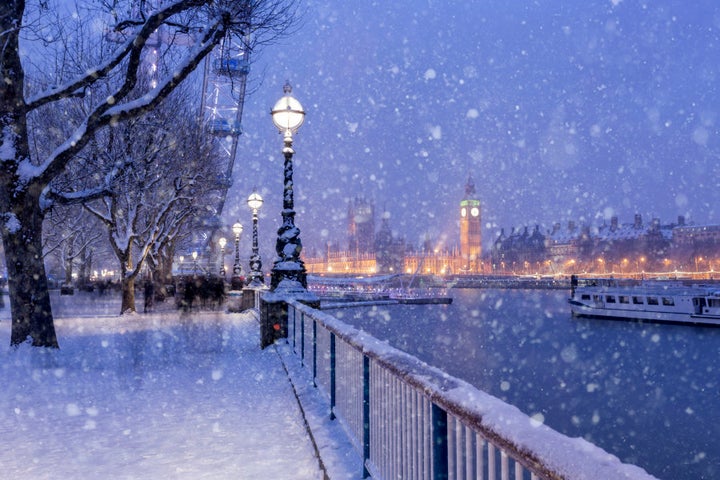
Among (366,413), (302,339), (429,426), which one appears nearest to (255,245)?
(302,339)

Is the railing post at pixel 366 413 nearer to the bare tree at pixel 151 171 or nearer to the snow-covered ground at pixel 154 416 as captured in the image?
the snow-covered ground at pixel 154 416

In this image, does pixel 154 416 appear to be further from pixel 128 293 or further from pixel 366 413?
pixel 128 293

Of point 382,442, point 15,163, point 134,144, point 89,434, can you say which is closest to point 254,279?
point 134,144

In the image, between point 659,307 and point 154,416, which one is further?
point 659,307

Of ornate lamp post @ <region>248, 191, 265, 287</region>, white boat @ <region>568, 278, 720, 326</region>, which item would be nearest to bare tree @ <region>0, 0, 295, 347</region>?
ornate lamp post @ <region>248, 191, 265, 287</region>

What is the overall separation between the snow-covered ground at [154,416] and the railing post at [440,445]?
205 centimetres

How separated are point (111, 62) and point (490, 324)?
1796 inches

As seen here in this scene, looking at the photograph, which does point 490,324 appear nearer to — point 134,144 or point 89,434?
point 134,144

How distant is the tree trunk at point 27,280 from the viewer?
12.3 meters

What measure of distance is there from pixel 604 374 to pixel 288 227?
21.8 meters

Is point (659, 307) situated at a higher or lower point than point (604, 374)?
higher

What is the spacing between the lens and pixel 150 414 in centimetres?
772

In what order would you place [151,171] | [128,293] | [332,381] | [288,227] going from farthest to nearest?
1. [128,293]
2. [151,171]
3. [288,227]
4. [332,381]

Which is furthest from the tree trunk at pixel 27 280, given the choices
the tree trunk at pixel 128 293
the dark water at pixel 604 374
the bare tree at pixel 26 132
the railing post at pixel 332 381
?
the dark water at pixel 604 374
